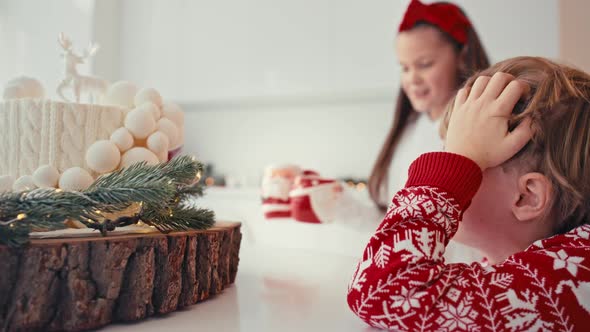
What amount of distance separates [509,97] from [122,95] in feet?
1.60

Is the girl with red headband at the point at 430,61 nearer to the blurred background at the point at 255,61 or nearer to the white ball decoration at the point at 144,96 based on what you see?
the blurred background at the point at 255,61

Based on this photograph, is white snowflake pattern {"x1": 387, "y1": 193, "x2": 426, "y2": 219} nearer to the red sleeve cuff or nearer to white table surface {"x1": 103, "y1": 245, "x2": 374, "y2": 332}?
the red sleeve cuff

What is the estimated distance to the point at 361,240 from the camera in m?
1.53

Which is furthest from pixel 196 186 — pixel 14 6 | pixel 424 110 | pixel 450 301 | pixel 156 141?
pixel 14 6

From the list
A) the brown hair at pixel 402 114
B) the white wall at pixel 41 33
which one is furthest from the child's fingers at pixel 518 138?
the white wall at pixel 41 33

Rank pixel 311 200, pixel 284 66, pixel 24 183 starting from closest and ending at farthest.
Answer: pixel 24 183 < pixel 311 200 < pixel 284 66

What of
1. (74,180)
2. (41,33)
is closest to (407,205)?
(74,180)

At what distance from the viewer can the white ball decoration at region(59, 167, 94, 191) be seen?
20.8 inches

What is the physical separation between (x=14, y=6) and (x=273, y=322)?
335 centimetres

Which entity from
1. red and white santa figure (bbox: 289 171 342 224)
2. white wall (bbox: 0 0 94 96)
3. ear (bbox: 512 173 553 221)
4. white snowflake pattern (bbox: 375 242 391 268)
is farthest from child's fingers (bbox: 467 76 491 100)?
white wall (bbox: 0 0 94 96)

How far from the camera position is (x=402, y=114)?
197 cm

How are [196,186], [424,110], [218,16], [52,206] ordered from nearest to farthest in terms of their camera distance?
[52,206] < [196,186] < [424,110] < [218,16]

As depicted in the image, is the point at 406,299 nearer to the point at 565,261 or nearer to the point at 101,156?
the point at 565,261

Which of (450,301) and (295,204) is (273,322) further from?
(295,204)
